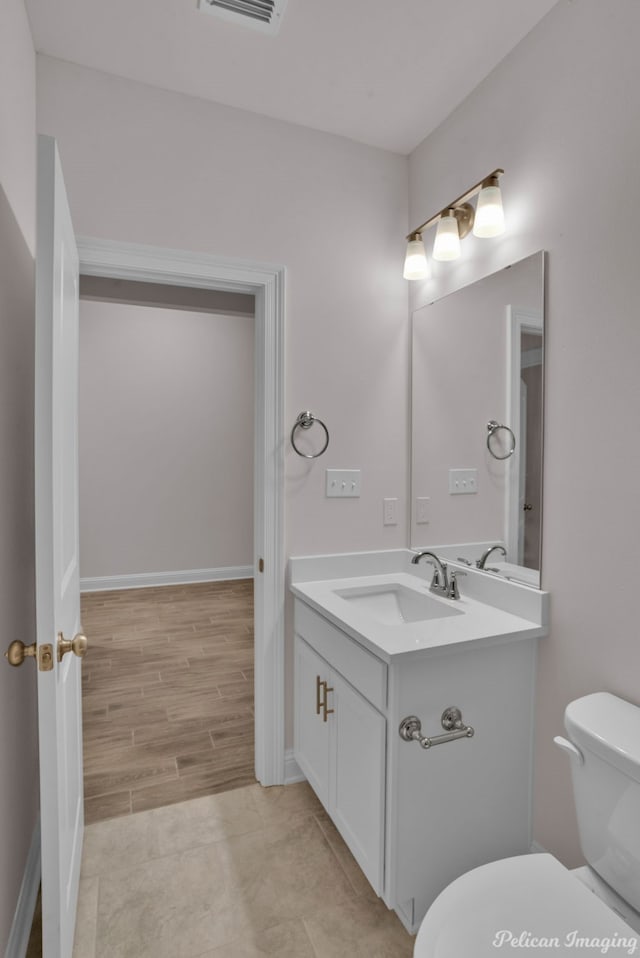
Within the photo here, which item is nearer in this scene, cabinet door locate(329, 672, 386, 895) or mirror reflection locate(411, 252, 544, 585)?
cabinet door locate(329, 672, 386, 895)

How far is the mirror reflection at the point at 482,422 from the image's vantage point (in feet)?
5.37

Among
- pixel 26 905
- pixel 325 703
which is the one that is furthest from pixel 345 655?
pixel 26 905

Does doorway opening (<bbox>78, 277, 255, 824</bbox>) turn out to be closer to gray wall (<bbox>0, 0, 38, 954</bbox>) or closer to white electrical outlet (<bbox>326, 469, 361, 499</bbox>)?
white electrical outlet (<bbox>326, 469, 361, 499</bbox>)

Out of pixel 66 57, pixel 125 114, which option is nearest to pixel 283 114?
pixel 125 114

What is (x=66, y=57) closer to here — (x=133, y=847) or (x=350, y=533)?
(x=350, y=533)

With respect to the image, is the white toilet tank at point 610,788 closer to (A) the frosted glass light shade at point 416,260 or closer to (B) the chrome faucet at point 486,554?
(B) the chrome faucet at point 486,554

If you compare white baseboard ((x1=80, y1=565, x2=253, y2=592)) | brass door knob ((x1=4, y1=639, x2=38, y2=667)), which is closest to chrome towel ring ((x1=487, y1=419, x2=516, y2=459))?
brass door knob ((x1=4, y1=639, x2=38, y2=667))

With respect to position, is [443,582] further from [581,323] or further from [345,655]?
[581,323]

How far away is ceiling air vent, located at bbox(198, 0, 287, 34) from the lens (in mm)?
1489

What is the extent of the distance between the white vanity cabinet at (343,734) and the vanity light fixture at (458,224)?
1334 mm

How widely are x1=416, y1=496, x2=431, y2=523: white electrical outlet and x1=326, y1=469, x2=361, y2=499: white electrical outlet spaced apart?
26 centimetres

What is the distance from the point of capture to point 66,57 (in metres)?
1.72

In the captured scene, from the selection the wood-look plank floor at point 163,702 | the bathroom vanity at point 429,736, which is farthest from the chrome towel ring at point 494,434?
the wood-look plank floor at point 163,702

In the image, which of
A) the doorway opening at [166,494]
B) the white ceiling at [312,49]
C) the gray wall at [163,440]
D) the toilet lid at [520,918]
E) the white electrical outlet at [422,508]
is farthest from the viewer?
the gray wall at [163,440]
